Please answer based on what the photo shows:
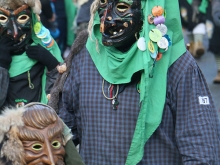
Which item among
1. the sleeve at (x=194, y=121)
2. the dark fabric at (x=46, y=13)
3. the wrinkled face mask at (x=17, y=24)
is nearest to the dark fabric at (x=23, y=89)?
the wrinkled face mask at (x=17, y=24)

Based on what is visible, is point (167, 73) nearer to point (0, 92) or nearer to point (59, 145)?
point (59, 145)

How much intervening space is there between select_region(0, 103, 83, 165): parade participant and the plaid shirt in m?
0.81

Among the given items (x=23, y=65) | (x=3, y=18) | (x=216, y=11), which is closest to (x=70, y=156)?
(x=23, y=65)

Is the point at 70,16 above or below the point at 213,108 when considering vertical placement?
below

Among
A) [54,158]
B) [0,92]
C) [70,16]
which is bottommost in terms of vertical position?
[70,16]

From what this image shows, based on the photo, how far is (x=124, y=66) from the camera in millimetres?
4430

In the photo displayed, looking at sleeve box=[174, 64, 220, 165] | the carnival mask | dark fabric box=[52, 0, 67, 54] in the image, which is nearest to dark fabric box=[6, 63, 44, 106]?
sleeve box=[174, 64, 220, 165]

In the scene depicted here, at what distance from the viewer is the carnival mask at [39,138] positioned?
3574 mm

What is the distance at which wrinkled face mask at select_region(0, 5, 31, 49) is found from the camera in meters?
5.87

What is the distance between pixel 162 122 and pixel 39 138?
1.08 m

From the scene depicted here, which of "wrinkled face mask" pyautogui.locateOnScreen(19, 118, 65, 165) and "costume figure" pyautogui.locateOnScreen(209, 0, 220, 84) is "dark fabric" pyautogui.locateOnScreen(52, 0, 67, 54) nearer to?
"costume figure" pyautogui.locateOnScreen(209, 0, 220, 84)

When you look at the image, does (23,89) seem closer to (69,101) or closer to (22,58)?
(22,58)

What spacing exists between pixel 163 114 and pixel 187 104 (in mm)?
165

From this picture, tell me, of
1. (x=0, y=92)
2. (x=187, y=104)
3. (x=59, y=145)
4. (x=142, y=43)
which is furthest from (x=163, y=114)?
(x=0, y=92)
